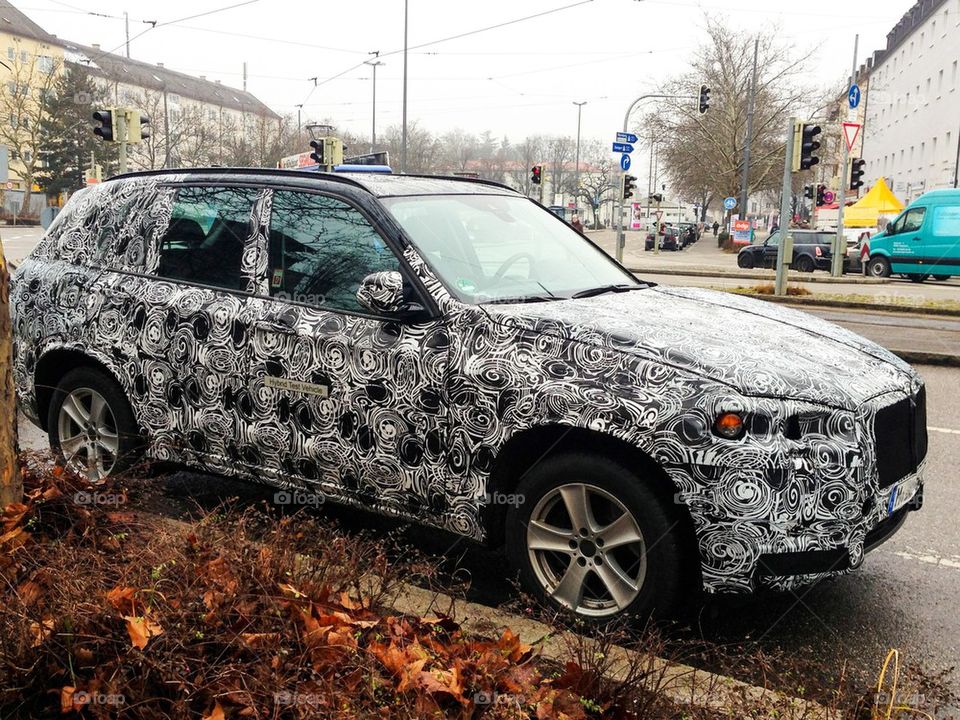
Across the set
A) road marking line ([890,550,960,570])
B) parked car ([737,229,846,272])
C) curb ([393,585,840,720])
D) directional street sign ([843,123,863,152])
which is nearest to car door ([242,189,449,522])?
curb ([393,585,840,720])

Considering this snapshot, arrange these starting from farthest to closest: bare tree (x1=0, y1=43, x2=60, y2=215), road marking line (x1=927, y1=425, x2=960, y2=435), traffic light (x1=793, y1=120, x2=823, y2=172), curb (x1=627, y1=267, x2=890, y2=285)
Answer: bare tree (x1=0, y1=43, x2=60, y2=215)
curb (x1=627, y1=267, x2=890, y2=285)
traffic light (x1=793, y1=120, x2=823, y2=172)
road marking line (x1=927, y1=425, x2=960, y2=435)

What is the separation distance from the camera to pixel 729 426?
10.7 feet

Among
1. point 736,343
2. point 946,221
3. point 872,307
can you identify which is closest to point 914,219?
point 946,221

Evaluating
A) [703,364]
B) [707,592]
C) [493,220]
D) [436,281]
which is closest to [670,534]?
[707,592]

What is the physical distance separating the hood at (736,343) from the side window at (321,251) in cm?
70

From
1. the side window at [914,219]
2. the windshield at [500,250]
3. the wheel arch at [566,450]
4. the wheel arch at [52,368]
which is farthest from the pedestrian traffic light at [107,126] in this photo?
the side window at [914,219]

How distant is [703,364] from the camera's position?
3.42m

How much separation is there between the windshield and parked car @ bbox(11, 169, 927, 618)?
17 mm

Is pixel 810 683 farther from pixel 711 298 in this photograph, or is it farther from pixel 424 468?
pixel 711 298

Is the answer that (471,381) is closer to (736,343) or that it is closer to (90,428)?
(736,343)

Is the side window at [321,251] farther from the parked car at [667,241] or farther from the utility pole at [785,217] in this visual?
the parked car at [667,241]

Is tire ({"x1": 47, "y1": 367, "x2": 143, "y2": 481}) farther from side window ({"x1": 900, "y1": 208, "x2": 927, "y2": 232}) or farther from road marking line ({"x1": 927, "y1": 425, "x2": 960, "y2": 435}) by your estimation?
side window ({"x1": 900, "y1": 208, "x2": 927, "y2": 232})

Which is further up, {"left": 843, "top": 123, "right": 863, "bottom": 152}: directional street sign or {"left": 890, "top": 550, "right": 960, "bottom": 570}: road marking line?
{"left": 843, "top": 123, "right": 863, "bottom": 152}: directional street sign

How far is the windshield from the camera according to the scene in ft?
13.9
